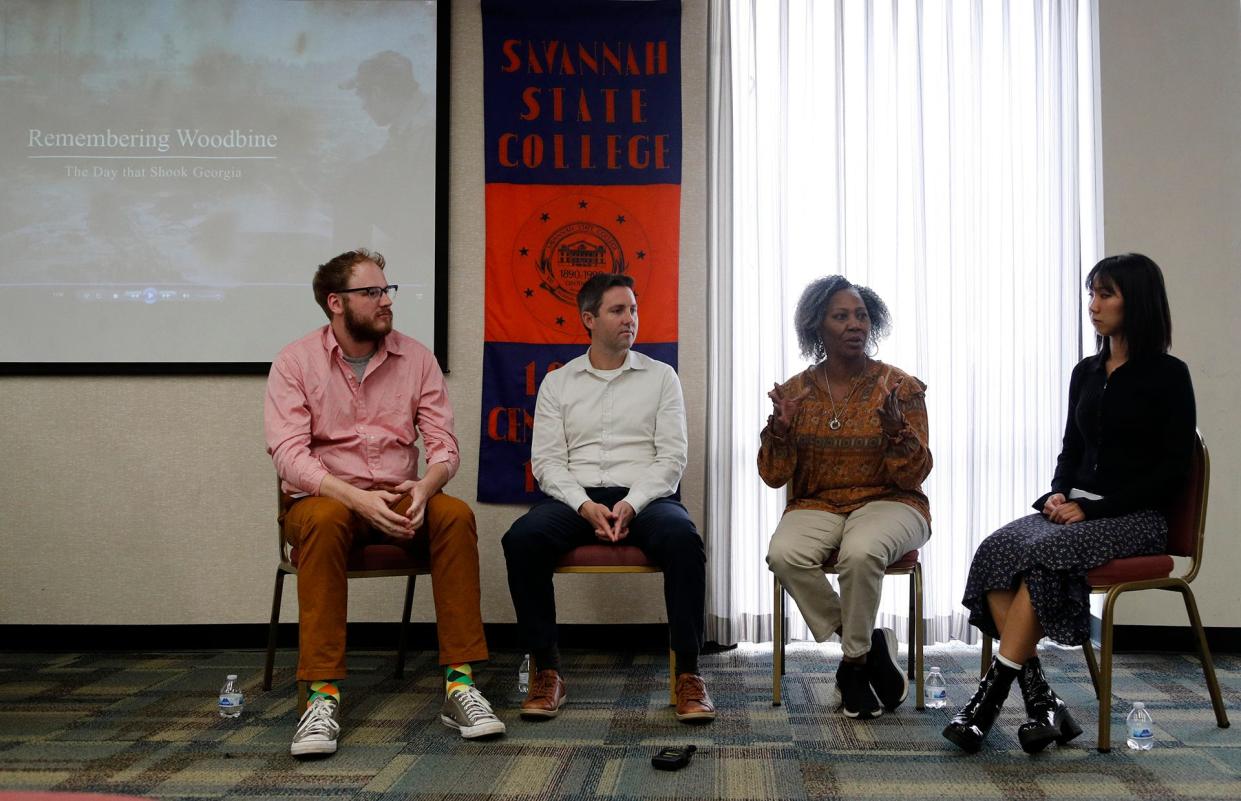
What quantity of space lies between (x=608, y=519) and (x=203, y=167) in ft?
6.46

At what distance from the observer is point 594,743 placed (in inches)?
96.2

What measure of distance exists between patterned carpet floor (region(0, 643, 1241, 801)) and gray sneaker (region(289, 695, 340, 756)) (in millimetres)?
32

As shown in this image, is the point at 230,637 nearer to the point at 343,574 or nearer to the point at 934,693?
the point at 343,574

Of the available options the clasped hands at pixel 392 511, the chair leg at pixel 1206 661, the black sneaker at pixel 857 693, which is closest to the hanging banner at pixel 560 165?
the clasped hands at pixel 392 511

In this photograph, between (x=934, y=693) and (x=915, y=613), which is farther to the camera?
(x=915, y=613)

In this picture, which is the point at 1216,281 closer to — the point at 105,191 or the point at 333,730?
the point at 333,730

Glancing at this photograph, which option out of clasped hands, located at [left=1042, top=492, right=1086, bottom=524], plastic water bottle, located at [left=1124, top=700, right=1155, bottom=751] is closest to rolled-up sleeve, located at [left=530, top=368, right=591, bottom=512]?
clasped hands, located at [left=1042, top=492, right=1086, bottom=524]

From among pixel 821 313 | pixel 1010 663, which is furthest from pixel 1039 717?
pixel 821 313

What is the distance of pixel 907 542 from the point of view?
2.80 metres

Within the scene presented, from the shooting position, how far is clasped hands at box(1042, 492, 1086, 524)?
2553 millimetres

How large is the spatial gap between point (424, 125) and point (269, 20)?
66 cm

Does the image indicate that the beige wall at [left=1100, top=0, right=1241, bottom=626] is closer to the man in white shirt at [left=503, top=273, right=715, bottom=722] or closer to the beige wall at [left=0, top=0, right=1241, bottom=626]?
the beige wall at [left=0, top=0, right=1241, bottom=626]

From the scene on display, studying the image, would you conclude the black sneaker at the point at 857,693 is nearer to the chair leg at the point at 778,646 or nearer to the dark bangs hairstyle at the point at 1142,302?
the chair leg at the point at 778,646

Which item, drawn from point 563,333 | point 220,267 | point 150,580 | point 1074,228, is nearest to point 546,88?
point 563,333
